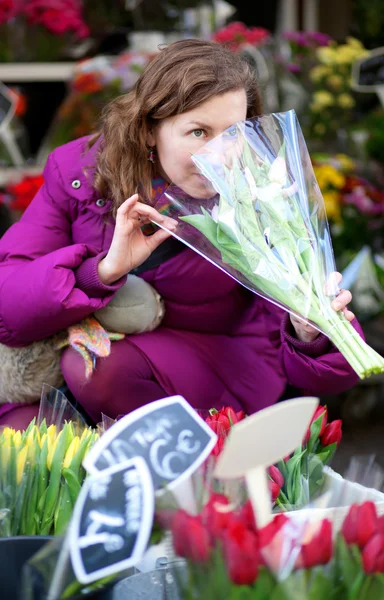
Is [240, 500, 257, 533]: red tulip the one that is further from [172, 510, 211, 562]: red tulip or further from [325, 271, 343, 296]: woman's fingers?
[325, 271, 343, 296]: woman's fingers

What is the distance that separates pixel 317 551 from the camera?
1006 mm

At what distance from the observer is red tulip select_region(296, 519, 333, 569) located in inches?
39.6

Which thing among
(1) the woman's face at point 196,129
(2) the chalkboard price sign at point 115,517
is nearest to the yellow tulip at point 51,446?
(2) the chalkboard price sign at point 115,517

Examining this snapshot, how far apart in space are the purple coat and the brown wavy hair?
9 cm

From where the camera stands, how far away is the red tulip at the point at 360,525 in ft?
3.42

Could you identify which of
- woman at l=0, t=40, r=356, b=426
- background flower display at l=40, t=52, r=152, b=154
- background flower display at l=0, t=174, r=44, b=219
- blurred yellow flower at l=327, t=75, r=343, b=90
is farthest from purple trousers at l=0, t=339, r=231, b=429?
blurred yellow flower at l=327, t=75, r=343, b=90

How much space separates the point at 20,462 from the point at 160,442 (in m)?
0.29

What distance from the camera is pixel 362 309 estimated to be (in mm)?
3172

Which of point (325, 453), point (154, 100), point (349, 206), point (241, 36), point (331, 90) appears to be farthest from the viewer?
point (331, 90)

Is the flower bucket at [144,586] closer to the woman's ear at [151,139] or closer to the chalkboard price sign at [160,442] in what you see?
the chalkboard price sign at [160,442]

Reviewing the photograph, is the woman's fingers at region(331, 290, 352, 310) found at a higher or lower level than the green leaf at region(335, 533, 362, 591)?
higher

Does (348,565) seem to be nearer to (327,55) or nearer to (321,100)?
(321,100)

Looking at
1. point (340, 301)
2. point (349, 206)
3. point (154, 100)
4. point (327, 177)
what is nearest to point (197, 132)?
point (154, 100)

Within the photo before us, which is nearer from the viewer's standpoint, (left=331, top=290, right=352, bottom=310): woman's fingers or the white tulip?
(left=331, top=290, right=352, bottom=310): woman's fingers
